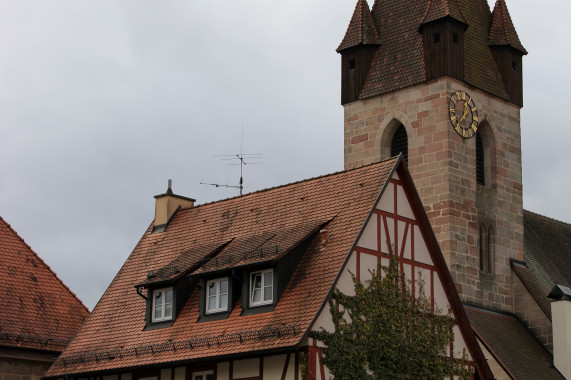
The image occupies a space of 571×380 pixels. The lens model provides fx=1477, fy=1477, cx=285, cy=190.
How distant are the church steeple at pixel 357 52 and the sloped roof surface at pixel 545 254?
335 inches

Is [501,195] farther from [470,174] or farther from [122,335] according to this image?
[122,335]

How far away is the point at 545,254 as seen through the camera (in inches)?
2160

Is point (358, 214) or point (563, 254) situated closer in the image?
point (358, 214)

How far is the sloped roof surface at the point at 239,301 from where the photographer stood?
116 feet

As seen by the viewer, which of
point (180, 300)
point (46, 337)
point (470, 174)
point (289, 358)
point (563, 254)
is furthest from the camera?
point (563, 254)

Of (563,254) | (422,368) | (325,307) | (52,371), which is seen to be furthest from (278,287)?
(563,254)

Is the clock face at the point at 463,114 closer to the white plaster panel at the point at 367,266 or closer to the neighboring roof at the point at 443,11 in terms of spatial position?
the neighboring roof at the point at 443,11

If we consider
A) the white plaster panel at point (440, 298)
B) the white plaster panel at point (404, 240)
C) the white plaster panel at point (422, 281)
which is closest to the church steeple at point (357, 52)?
the white plaster panel at point (440, 298)

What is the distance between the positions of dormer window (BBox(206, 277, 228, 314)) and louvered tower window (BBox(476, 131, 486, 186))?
1651cm

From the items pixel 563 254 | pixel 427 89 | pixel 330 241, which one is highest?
pixel 427 89

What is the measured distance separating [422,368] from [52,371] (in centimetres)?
1052

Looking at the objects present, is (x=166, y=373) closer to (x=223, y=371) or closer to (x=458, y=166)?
(x=223, y=371)

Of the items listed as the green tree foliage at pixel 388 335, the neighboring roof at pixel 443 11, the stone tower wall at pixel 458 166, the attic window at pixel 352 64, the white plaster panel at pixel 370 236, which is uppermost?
the neighboring roof at pixel 443 11

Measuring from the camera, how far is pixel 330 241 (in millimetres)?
36656
